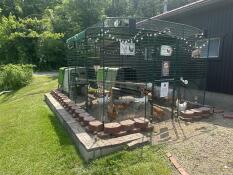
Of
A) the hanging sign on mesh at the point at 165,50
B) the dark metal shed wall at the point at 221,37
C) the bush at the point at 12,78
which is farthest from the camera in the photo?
the bush at the point at 12,78

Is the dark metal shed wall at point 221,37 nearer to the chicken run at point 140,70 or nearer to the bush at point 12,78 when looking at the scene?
the chicken run at point 140,70

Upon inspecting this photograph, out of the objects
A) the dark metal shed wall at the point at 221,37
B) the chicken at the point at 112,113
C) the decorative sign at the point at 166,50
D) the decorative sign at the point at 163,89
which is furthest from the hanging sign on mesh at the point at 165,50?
the dark metal shed wall at the point at 221,37

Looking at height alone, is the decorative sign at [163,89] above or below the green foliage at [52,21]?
below

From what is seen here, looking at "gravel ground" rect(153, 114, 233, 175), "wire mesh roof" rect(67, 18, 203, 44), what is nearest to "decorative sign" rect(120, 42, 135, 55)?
"wire mesh roof" rect(67, 18, 203, 44)

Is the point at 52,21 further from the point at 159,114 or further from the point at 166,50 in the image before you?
the point at 159,114

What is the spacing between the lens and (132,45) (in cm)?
570

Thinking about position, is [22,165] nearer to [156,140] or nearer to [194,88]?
[156,140]

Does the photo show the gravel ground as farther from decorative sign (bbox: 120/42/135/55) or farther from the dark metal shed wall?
the dark metal shed wall

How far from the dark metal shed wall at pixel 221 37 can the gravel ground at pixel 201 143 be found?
7.11ft

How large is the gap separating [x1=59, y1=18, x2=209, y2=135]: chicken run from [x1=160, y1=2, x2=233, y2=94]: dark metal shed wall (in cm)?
54

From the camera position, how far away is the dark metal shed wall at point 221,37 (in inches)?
303

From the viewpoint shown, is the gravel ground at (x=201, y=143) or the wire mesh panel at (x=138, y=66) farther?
the wire mesh panel at (x=138, y=66)

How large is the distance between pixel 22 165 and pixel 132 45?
3279 mm

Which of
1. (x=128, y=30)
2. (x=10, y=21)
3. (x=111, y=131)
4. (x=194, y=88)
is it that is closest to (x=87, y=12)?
(x=10, y=21)
